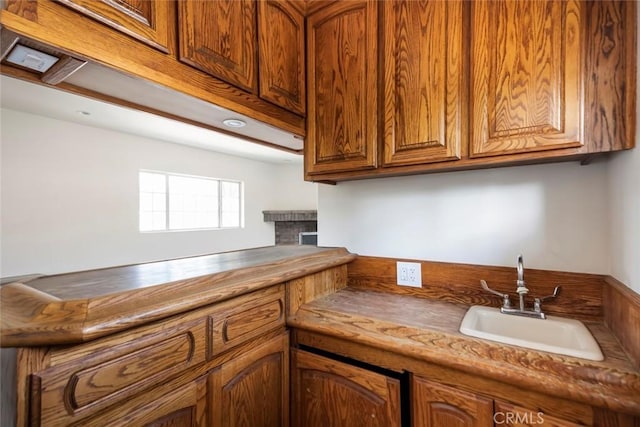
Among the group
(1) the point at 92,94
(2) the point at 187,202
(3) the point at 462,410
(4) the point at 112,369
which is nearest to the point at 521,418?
(3) the point at 462,410

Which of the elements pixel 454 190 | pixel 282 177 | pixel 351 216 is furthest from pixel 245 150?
pixel 454 190

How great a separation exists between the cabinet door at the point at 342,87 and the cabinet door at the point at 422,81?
8cm

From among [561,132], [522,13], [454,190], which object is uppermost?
[522,13]

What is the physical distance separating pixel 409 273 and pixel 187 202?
453 centimetres

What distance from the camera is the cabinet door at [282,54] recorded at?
1.24 m

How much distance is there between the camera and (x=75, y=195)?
3570 mm

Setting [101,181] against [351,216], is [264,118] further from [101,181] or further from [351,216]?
[101,181]

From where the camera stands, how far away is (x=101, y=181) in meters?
3.79

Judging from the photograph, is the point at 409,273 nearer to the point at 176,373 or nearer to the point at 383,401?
the point at 383,401

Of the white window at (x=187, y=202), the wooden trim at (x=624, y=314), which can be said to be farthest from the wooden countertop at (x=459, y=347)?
the white window at (x=187, y=202)

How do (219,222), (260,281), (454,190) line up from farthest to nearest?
(219,222) < (454,190) < (260,281)

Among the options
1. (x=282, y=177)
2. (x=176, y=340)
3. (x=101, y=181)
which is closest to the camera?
(x=176, y=340)

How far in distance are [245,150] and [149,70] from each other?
441cm

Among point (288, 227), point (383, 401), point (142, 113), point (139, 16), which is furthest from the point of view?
point (288, 227)
